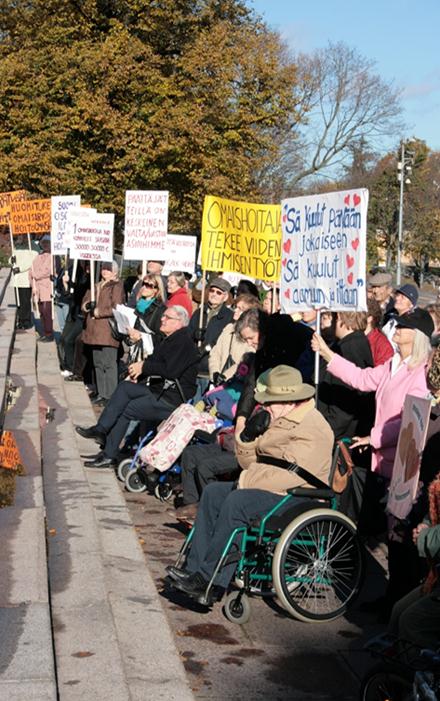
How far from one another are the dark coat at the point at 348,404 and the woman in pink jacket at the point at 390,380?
53cm

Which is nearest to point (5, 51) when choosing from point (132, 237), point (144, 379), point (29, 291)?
point (29, 291)

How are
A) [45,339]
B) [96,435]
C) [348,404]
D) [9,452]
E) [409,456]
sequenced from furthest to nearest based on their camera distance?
[45,339]
[96,435]
[9,452]
[348,404]
[409,456]

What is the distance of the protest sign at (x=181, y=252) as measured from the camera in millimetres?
20547

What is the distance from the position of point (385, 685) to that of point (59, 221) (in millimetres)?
15695

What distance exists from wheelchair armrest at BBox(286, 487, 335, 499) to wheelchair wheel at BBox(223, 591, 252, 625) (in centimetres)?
66

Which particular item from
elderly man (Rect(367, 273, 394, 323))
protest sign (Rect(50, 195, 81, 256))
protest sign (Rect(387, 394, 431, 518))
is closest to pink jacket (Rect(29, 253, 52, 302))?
protest sign (Rect(50, 195, 81, 256))

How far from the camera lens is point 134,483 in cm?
1044

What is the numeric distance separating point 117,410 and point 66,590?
13.5ft

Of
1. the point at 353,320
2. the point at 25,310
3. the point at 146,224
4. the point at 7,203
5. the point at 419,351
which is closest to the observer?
the point at 419,351

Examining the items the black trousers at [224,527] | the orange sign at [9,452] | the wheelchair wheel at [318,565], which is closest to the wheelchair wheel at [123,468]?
the orange sign at [9,452]

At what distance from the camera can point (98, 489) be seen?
1012 centimetres

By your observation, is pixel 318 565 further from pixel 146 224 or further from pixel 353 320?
pixel 146 224

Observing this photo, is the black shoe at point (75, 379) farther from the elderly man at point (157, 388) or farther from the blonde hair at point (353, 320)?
the blonde hair at point (353, 320)

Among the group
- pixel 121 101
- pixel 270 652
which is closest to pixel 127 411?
pixel 270 652
